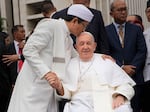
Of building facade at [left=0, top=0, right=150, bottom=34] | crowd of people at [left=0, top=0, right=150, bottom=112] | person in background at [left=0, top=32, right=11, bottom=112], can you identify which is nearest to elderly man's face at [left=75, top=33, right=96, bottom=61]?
crowd of people at [left=0, top=0, right=150, bottom=112]

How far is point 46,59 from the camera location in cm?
427

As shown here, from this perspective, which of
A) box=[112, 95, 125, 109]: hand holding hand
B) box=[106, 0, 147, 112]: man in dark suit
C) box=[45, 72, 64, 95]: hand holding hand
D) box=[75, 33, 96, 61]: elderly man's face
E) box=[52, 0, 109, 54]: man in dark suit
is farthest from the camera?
box=[106, 0, 147, 112]: man in dark suit

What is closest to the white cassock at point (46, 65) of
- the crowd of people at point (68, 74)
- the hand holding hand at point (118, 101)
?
the crowd of people at point (68, 74)

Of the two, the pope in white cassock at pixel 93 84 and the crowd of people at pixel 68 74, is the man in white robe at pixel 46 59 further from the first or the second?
the pope in white cassock at pixel 93 84

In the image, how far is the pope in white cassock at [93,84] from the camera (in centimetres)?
435

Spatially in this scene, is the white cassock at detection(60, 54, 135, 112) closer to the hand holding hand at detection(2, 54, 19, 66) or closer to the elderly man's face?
the elderly man's face

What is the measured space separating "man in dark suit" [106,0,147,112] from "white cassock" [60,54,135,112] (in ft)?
2.94

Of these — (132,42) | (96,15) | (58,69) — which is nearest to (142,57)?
(132,42)

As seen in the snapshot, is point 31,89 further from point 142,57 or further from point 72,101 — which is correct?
point 142,57

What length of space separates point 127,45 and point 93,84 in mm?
1225

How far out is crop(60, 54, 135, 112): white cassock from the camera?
4352mm

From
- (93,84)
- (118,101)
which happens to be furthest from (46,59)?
(118,101)

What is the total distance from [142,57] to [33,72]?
65.8 inches

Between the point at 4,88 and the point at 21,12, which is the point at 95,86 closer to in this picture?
the point at 4,88
